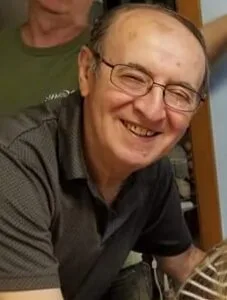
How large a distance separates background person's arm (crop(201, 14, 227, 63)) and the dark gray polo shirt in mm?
273

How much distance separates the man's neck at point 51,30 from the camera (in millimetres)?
1709

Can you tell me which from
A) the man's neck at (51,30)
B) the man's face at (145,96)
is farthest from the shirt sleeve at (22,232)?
the man's neck at (51,30)

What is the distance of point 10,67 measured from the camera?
1688 mm

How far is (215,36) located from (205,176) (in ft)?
0.96

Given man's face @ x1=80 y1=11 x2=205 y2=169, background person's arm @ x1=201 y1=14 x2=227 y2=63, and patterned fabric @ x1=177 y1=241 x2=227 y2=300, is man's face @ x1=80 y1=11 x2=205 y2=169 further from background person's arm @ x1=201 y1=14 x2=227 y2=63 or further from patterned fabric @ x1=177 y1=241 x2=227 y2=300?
background person's arm @ x1=201 y1=14 x2=227 y2=63

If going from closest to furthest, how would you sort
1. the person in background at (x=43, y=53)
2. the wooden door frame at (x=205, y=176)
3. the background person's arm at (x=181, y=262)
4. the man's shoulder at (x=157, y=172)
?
the man's shoulder at (x=157, y=172) → the background person's arm at (x=181, y=262) → the wooden door frame at (x=205, y=176) → the person in background at (x=43, y=53)

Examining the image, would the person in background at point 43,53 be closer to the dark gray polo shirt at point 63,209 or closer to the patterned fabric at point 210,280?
the dark gray polo shirt at point 63,209

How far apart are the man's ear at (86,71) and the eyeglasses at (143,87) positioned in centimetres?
4

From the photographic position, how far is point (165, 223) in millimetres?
1346

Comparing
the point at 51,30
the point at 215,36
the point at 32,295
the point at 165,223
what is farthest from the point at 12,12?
the point at 32,295

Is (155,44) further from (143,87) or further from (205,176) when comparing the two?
(205,176)

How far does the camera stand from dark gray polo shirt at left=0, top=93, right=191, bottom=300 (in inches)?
40.9

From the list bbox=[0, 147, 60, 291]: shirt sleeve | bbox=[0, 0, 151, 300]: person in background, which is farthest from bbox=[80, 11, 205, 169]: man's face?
bbox=[0, 0, 151, 300]: person in background

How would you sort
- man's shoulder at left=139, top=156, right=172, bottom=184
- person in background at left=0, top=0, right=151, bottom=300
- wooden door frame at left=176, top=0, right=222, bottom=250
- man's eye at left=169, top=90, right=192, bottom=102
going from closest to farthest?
man's eye at left=169, top=90, right=192, bottom=102, man's shoulder at left=139, top=156, right=172, bottom=184, wooden door frame at left=176, top=0, right=222, bottom=250, person in background at left=0, top=0, right=151, bottom=300
